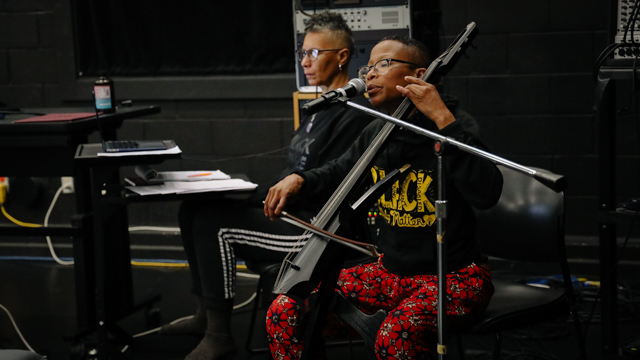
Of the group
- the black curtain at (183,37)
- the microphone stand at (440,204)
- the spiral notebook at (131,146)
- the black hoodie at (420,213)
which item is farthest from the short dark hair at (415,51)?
the black curtain at (183,37)

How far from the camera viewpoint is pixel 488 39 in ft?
11.1

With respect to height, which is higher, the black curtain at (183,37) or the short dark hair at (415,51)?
the black curtain at (183,37)

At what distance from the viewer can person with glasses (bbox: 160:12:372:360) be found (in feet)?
7.55

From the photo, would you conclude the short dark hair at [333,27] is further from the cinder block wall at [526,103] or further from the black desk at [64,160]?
the cinder block wall at [526,103]

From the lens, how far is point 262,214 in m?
2.37

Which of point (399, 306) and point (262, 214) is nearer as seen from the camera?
point (399, 306)

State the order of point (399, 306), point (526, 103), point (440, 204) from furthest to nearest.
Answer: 1. point (526, 103)
2. point (399, 306)
3. point (440, 204)

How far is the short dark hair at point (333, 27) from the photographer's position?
2.42 metres

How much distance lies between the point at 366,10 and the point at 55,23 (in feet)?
6.28

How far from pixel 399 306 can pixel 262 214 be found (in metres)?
0.80

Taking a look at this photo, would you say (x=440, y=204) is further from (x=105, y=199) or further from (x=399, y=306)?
(x=105, y=199)

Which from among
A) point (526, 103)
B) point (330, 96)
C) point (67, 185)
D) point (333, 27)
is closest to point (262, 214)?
point (333, 27)

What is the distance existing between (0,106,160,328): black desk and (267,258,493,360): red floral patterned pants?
104 cm

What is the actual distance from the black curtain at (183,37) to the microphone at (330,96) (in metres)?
2.07
